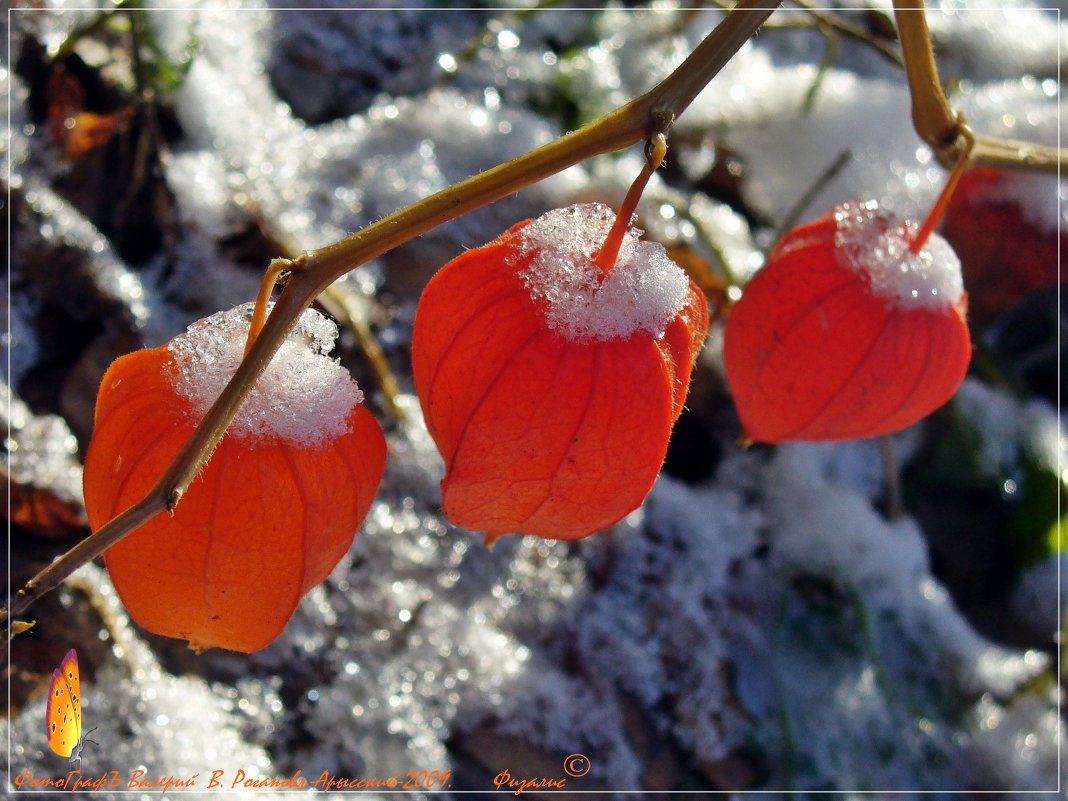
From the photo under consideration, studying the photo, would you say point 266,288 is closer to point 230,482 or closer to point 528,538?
point 230,482

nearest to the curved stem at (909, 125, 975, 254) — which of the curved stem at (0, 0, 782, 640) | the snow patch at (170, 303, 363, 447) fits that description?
the curved stem at (0, 0, 782, 640)

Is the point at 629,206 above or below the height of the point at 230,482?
above

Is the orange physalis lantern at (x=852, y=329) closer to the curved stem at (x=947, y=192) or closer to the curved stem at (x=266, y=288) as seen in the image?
the curved stem at (x=947, y=192)

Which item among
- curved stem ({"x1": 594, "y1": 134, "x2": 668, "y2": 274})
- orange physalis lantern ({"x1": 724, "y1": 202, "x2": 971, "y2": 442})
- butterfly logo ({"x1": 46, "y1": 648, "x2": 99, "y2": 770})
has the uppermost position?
curved stem ({"x1": 594, "y1": 134, "x2": 668, "y2": 274})

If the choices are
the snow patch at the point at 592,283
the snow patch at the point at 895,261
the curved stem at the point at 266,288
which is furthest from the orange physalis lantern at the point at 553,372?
the snow patch at the point at 895,261

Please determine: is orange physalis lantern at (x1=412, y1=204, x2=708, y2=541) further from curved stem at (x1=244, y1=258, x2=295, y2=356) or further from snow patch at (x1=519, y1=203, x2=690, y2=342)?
curved stem at (x1=244, y1=258, x2=295, y2=356)

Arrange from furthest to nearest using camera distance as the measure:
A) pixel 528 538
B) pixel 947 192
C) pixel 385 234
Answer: pixel 528 538
pixel 947 192
pixel 385 234

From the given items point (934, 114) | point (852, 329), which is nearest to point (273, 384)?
point (852, 329)
